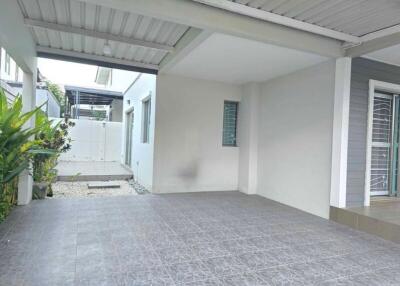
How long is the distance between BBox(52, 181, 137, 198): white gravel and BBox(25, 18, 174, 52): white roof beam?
125 inches

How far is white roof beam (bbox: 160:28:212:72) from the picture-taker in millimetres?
3806

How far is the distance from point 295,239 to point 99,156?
9.78 metres

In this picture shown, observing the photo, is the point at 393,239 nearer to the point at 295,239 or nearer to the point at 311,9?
the point at 295,239

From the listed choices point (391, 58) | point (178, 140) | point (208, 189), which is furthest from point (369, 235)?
point (178, 140)

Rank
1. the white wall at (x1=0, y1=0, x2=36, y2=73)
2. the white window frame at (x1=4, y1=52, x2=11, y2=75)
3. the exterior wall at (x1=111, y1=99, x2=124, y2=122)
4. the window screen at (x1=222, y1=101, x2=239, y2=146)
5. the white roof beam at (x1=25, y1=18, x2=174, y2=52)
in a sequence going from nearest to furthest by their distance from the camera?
the white wall at (x1=0, y1=0, x2=36, y2=73)
the white roof beam at (x1=25, y1=18, x2=174, y2=52)
the window screen at (x1=222, y1=101, x2=239, y2=146)
the white window frame at (x1=4, y1=52, x2=11, y2=75)
the exterior wall at (x1=111, y1=99, x2=124, y2=122)

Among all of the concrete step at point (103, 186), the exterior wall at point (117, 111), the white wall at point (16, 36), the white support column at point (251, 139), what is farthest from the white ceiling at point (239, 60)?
the exterior wall at point (117, 111)

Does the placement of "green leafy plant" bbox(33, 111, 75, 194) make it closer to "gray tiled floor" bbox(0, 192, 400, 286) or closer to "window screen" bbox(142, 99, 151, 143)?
"gray tiled floor" bbox(0, 192, 400, 286)

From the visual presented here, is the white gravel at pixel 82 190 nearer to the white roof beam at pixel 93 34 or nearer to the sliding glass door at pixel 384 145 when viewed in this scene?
the white roof beam at pixel 93 34

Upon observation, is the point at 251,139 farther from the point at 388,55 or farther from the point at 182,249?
the point at 182,249

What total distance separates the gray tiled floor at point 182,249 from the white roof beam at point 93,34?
281 cm

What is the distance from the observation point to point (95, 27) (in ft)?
13.6

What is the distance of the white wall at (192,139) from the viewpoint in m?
5.92

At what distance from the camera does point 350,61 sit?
4227 mm

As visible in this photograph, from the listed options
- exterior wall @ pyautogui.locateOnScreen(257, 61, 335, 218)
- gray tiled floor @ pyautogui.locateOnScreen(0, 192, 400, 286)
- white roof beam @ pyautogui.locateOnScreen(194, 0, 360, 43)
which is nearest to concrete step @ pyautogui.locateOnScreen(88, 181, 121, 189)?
gray tiled floor @ pyautogui.locateOnScreen(0, 192, 400, 286)
